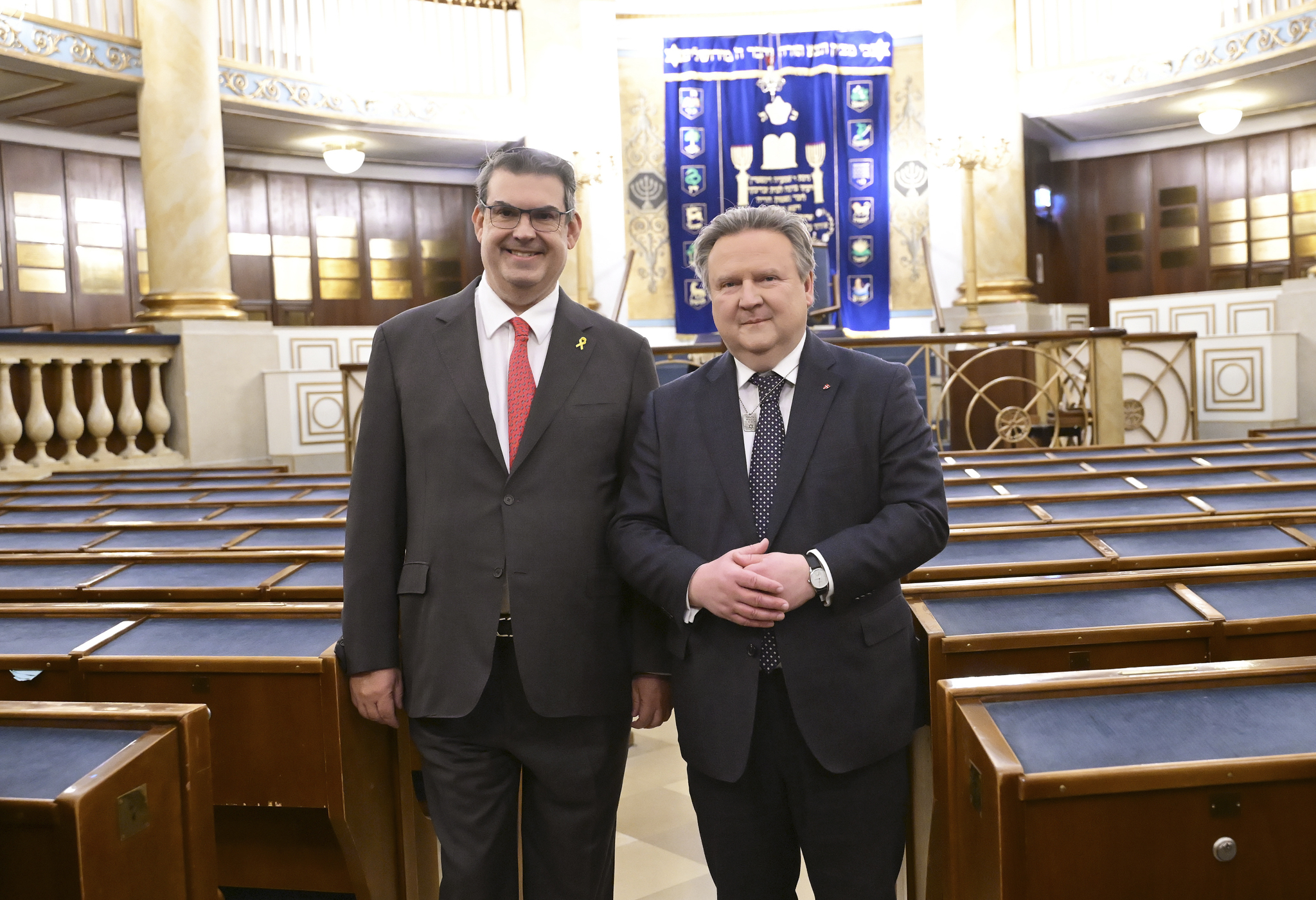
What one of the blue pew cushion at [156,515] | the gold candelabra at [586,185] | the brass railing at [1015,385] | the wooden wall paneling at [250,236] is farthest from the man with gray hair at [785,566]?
the wooden wall paneling at [250,236]

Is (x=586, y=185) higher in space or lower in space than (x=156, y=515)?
higher

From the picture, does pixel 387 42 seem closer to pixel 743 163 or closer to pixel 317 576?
pixel 743 163

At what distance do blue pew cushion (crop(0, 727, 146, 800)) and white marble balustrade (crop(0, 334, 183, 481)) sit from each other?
19.6 feet

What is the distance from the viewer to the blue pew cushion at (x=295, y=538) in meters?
2.83

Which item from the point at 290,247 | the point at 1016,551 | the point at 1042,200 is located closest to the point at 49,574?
the point at 1016,551

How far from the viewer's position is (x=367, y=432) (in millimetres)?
1670

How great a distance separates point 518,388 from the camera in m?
1.69

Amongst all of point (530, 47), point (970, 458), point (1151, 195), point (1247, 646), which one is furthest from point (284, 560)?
point (1151, 195)

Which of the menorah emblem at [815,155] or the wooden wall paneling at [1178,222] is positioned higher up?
the menorah emblem at [815,155]

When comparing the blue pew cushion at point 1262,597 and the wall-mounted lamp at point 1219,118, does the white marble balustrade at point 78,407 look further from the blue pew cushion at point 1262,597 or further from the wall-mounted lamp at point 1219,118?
the wall-mounted lamp at point 1219,118

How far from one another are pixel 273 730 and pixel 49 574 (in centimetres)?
117

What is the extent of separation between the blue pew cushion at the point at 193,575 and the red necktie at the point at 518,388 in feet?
3.19

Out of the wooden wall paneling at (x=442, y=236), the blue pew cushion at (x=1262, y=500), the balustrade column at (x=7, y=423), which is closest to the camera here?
the blue pew cushion at (x=1262, y=500)

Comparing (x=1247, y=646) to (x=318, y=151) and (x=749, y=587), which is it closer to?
(x=749, y=587)
